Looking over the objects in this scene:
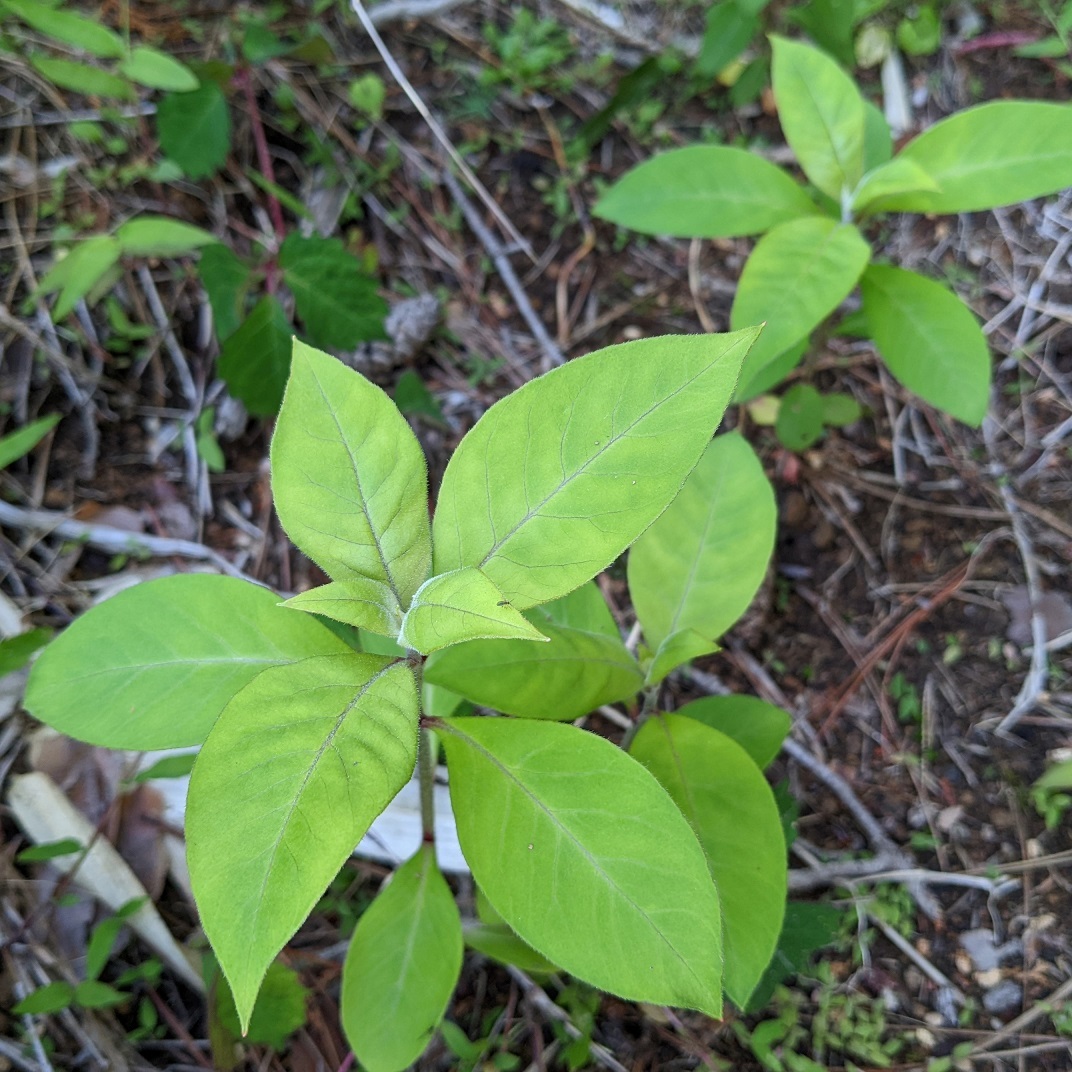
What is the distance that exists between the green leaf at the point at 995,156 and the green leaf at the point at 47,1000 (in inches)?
98.0

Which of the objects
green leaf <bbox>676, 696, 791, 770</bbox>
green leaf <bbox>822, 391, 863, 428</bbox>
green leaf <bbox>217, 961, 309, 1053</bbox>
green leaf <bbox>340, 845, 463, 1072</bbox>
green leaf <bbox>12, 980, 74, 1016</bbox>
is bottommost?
green leaf <bbox>217, 961, 309, 1053</bbox>

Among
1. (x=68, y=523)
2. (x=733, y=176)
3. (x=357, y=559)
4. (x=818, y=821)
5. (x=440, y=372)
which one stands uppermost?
(x=733, y=176)

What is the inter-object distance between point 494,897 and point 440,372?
1782 mm

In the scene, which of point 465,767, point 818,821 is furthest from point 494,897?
point 818,821

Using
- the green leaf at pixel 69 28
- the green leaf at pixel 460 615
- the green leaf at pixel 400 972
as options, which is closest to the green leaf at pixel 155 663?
the green leaf at pixel 460 615

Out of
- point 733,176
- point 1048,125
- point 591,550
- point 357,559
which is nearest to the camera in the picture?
point 591,550

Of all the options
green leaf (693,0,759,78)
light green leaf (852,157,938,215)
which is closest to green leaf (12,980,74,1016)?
light green leaf (852,157,938,215)

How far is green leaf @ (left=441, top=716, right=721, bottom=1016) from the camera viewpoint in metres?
0.98

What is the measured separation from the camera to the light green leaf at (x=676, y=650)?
1310 mm

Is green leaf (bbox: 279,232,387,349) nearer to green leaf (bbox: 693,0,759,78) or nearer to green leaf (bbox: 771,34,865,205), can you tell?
green leaf (bbox: 771,34,865,205)

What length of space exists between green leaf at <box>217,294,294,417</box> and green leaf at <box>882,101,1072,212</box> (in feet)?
5.04

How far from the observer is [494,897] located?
1.06m

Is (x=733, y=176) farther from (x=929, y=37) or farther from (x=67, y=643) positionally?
(x=67, y=643)

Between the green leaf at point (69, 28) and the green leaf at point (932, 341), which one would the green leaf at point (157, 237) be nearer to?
the green leaf at point (69, 28)
